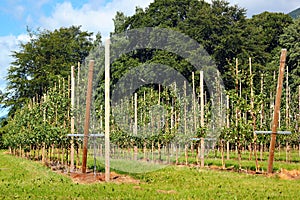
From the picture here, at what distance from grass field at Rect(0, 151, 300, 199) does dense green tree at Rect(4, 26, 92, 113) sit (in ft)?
133

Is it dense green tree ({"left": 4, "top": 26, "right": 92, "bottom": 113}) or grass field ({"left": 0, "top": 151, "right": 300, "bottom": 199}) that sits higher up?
dense green tree ({"left": 4, "top": 26, "right": 92, "bottom": 113})

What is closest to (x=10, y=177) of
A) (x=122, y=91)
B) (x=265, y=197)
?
(x=265, y=197)

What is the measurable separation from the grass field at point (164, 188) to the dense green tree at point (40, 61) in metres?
40.5

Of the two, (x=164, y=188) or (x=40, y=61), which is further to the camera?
(x=40, y=61)

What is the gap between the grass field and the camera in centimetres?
1265

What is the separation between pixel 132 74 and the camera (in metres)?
46.9

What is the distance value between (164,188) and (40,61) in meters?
47.3

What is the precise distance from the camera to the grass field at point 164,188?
12.6 metres

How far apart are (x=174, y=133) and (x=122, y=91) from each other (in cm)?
1884

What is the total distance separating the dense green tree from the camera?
189ft

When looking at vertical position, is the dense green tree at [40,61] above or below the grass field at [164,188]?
above

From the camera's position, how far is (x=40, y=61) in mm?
59062

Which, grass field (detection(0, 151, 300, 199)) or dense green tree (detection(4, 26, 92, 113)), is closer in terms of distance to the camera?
grass field (detection(0, 151, 300, 199))

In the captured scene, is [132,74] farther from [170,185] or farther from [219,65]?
[170,185]
